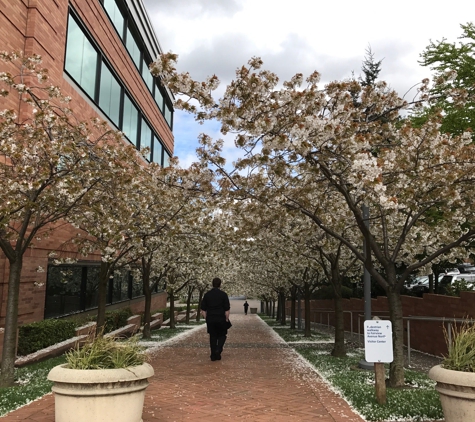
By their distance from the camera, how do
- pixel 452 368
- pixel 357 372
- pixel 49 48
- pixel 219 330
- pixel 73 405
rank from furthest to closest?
pixel 49 48
pixel 219 330
pixel 357 372
pixel 452 368
pixel 73 405

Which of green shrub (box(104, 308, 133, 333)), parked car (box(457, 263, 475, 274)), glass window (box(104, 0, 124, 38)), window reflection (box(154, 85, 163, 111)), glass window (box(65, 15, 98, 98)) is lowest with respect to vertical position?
green shrub (box(104, 308, 133, 333))

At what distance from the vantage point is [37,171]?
8391 mm

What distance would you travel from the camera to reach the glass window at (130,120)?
23.0 m

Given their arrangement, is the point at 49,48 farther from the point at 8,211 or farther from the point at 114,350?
the point at 114,350

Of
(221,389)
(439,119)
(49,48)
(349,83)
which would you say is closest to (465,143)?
(439,119)

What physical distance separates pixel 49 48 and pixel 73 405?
36.8ft

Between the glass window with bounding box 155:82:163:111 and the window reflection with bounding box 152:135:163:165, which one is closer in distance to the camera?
the window reflection with bounding box 152:135:163:165

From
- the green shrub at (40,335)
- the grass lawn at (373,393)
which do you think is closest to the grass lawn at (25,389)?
the green shrub at (40,335)

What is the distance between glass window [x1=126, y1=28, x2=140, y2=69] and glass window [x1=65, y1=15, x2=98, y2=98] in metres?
6.14

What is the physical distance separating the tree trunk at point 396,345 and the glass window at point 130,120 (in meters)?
16.9

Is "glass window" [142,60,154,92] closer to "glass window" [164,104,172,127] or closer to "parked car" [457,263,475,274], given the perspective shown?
"glass window" [164,104,172,127]

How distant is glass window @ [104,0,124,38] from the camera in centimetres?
2017

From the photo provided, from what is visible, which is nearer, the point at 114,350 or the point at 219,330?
the point at 114,350

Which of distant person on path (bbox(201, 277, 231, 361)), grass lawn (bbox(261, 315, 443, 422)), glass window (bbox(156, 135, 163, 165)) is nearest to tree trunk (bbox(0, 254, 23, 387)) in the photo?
distant person on path (bbox(201, 277, 231, 361))
